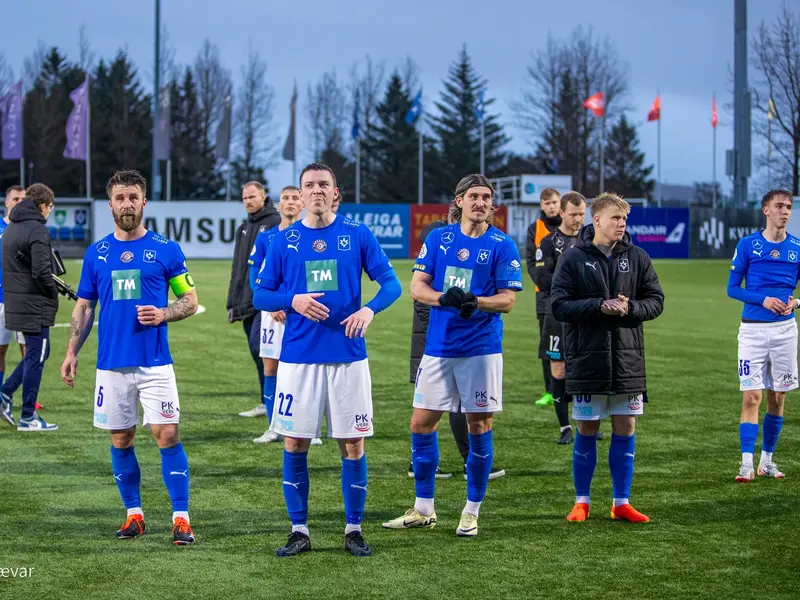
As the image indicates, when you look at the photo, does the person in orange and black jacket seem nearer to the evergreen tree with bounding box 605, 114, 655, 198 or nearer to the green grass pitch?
the green grass pitch

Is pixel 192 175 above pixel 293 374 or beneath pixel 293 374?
above

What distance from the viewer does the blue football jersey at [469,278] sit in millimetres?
6852

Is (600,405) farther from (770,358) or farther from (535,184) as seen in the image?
(535,184)

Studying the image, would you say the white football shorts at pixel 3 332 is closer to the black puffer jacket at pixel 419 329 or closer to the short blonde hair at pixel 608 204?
the black puffer jacket at pixel 419 329

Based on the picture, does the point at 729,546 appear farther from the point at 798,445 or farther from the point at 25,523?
the point at 25,523

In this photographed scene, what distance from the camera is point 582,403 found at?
281 inches

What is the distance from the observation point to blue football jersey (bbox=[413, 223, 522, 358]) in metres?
6.85

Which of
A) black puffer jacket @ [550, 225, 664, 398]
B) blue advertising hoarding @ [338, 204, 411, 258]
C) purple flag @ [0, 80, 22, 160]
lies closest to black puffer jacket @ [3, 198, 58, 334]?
black puffer jacket @ [550, 225, 664, 398]

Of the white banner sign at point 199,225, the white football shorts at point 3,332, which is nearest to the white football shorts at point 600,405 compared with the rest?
the white football shorts at point 3,332

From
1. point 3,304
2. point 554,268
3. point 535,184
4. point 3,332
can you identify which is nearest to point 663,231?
point 535,184

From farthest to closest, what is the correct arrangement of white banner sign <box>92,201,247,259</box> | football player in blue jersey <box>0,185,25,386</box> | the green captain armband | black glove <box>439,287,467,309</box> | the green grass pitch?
white banner sign <box>92,201,247,259</box>, football player in blue jersey <box>0,185,25,386</box>, the green captain armband, black glove <box>439,287,467,309</box>, the green grass pitch

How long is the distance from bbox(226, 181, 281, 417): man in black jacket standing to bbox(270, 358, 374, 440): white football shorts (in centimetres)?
414

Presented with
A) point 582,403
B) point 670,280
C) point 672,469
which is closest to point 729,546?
point 582,403

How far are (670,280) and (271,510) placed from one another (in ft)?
93.5
